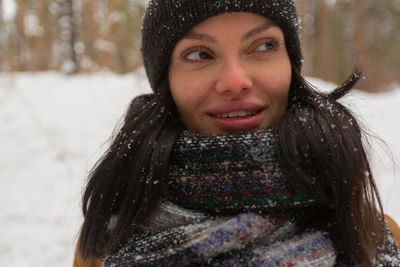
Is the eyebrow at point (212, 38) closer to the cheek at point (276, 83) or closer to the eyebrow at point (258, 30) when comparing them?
the eyebrow at point (258, 30)

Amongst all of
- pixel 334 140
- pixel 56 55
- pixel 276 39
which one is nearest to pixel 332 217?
pixel 334 140

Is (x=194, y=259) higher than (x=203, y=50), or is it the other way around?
(x=203, y=50)

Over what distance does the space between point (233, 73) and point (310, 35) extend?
13.7 m

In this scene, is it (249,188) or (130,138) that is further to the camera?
(130,138)

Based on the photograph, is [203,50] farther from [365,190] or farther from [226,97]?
[365,190]

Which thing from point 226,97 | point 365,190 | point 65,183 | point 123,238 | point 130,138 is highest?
point 226,97

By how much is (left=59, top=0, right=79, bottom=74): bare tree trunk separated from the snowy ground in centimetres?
50

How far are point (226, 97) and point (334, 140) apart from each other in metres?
0.41

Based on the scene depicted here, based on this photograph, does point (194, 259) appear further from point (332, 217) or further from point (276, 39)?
point (276, 39)

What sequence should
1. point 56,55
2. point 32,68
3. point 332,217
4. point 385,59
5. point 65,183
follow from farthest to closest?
1. point 56,55
2. point 32,68
3. point 385,59
4. point 65,183
5. point 332,217

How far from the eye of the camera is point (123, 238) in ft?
3.76

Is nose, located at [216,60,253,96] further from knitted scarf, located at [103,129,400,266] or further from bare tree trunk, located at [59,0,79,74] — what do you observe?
bare tree trunk, located at [59,0,79,74]

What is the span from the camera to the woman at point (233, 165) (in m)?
1.01

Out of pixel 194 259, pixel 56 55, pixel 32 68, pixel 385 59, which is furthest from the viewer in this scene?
pixel 56 55
